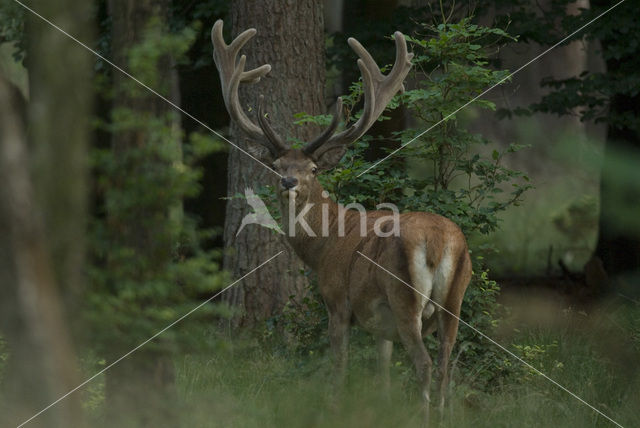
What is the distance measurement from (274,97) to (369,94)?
1817mm

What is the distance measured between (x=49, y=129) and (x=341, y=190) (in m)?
4.03

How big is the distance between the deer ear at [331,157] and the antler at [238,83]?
25cm

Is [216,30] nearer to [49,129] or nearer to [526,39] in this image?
[49,129]

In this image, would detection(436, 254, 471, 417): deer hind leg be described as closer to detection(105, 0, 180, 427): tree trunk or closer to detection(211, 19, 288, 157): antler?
detection(211, 19, 288, 157): antler

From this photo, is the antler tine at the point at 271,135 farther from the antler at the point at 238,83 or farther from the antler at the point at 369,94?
the antler at the point at 369,94

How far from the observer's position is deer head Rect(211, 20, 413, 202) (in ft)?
20.3

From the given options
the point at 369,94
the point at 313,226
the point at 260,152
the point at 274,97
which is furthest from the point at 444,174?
the point at 274,97

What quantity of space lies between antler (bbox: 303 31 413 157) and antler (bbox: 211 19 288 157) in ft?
0.88

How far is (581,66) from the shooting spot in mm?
19031

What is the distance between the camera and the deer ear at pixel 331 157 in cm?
636

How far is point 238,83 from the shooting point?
21.3 feet

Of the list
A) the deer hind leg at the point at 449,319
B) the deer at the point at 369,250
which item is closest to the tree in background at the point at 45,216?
the deer at the point at 369,250

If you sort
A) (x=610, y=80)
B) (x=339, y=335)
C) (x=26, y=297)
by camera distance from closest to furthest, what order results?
(x=26, y=297), (x=339, y=335), (x=610, y=80)

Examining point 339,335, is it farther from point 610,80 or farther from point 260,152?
point 610,80
